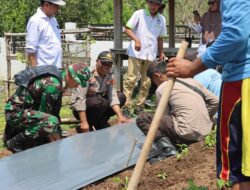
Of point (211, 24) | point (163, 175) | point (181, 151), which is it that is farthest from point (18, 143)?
point (211, 24)

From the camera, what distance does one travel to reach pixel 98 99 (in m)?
5.84

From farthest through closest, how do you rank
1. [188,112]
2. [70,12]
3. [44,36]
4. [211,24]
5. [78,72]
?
[70,12], [211,24], [44,36], [78,72], [188,112]

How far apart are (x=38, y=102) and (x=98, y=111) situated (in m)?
1.19

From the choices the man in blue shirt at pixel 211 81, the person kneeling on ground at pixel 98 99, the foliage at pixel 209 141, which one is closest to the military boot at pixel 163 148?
the foliage at pixel 209 141

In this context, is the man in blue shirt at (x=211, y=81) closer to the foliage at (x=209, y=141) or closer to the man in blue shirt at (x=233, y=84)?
the foliage at (x=209, y=141)

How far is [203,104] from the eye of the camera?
446 centimetres

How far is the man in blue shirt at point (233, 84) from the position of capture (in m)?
2.28

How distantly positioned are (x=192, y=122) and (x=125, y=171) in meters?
0.71

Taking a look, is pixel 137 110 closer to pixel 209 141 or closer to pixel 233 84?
pixel 209 141

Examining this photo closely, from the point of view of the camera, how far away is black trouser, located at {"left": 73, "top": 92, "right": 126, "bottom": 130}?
579 cm

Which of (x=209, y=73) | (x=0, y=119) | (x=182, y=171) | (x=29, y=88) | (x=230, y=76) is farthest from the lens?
(x=0, y=119)

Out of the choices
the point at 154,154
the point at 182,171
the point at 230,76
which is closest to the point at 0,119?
the point at 154,154

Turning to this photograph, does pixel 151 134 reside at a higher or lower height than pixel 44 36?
lower

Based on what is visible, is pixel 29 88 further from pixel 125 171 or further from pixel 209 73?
pixel 209 73
